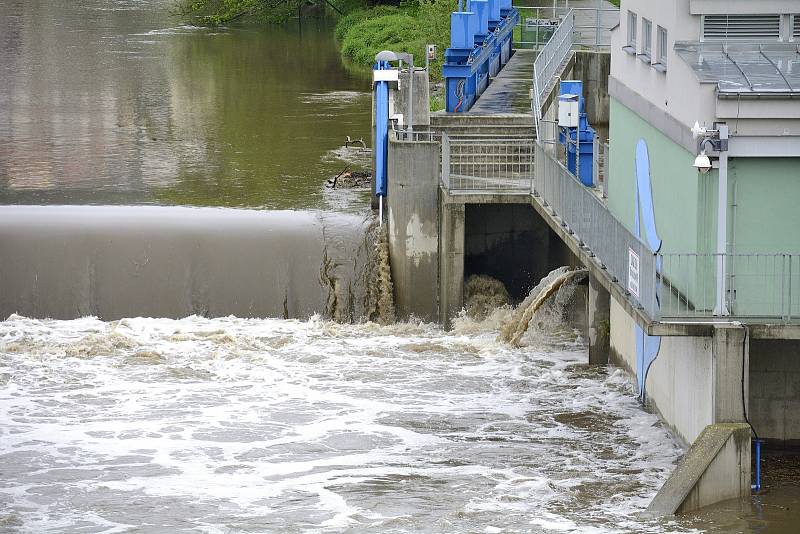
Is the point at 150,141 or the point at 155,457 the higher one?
the point at 150,141

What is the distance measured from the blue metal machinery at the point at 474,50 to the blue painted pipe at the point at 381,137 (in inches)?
114

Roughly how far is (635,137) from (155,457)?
8.72 m

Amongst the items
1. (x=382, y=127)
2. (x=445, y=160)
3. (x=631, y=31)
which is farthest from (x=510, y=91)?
(x=631, y=31)

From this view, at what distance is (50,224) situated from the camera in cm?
3144

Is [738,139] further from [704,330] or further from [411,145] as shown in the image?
[411,145]

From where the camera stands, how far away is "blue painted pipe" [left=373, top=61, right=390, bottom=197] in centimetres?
3123

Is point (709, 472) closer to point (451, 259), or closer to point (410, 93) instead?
point (451, 259)

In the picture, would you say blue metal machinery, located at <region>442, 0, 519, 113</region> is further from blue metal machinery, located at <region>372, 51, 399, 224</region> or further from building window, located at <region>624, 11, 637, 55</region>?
building window, located at <region>624, 11, 637, 55</region>

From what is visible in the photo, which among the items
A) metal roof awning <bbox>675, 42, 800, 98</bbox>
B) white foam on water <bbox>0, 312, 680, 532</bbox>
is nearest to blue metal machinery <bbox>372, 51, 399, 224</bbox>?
white foam on water <bbox>0, 312, 680, 532</bbox>

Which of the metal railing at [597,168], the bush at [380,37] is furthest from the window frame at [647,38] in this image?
the bush at [380,37]

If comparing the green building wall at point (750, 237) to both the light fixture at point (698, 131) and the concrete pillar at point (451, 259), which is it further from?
the concrete pillar at point (451, 259)

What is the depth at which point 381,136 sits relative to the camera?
31.5 meters

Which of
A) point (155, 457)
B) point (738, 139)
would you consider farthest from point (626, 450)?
point (155, 457)

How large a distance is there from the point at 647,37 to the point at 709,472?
7050mm
